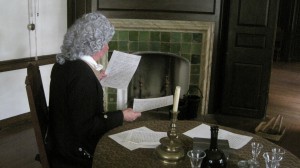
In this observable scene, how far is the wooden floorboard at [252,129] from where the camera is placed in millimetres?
2844

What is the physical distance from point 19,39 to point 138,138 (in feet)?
7.36

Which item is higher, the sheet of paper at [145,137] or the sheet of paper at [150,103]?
the sheet of paper at [150,103]

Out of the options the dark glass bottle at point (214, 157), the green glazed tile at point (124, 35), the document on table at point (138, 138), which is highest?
the green glazed tile at point (124, 35)

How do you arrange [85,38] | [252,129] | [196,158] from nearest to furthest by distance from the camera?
[196,158]
[85,38]
[252,129]

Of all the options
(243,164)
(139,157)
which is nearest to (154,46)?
(139,157)

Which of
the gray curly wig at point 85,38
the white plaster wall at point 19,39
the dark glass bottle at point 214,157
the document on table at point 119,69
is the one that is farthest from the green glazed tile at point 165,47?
the dark glass bottle at point 214,157

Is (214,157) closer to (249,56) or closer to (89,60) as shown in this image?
(89,60)

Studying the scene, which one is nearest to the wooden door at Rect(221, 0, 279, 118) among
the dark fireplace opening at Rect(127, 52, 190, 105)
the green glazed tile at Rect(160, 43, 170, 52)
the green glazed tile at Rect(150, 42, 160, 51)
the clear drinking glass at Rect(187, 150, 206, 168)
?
the dark fireplace opening at Rect(127, 52, 190, 105)

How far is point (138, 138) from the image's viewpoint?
163 cm

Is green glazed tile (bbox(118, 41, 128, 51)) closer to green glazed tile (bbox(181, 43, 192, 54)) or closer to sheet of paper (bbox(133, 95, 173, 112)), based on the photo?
green glazed tile (bbox(181, 43, 192, 54))

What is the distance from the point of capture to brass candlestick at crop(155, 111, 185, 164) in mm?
1399

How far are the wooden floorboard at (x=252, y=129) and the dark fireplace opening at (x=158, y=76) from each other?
15.0 inches

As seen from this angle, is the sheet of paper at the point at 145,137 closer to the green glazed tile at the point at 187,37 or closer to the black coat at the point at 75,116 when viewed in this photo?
the black coat at the point at 75,116

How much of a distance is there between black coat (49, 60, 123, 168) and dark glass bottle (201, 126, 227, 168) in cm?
53
